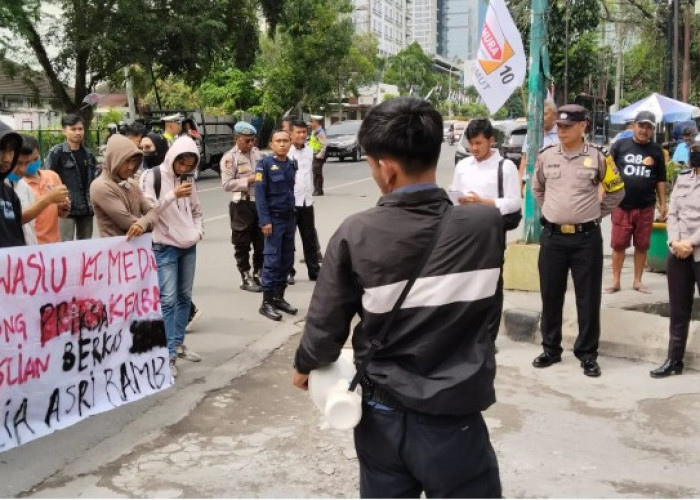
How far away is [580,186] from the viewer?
5516 mm

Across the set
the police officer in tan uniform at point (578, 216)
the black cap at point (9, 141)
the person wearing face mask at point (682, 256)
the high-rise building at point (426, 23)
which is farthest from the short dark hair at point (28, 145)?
the high-rise building at point (426, 23)

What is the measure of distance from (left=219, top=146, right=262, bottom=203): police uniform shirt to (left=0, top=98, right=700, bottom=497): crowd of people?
21 millimetres

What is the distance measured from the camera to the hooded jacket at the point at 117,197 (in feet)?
16.5

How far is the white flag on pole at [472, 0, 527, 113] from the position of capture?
771 centimetres

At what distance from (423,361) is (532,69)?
604 cm

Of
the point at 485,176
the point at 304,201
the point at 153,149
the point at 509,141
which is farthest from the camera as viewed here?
the point at 509,141

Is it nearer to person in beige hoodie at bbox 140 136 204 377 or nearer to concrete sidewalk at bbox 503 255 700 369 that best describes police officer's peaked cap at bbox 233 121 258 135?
person in beige hoodie at bbox 140 136 204 377

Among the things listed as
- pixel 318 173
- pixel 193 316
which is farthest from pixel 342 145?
pixel 193 316

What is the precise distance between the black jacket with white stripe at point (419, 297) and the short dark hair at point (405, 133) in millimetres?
107

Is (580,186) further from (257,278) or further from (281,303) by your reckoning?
(257,278)

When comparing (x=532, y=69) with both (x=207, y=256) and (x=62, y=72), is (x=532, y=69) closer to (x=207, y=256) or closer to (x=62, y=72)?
(x=207, y=256)

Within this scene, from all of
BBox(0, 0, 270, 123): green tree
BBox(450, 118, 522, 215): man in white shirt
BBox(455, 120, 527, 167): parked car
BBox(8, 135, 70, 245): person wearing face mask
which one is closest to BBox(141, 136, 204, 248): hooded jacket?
BBox(8, 135, 70, 245): person wearing face mask

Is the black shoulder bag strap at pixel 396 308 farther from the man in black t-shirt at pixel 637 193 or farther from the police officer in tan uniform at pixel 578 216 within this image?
the man in black t-shirt at pixel 637 193

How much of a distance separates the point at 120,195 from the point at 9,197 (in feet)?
3.14
